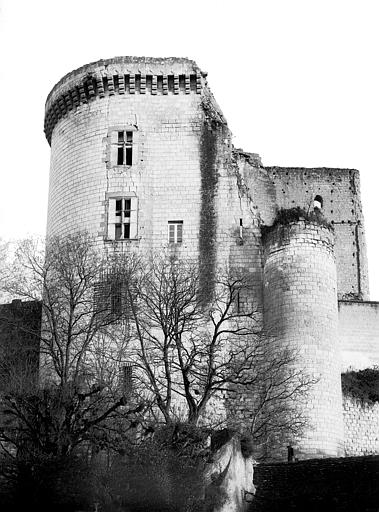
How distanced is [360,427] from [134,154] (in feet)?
44.6

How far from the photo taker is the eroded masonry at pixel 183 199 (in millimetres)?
→ 34844

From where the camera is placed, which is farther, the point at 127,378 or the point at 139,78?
the point at 139,78

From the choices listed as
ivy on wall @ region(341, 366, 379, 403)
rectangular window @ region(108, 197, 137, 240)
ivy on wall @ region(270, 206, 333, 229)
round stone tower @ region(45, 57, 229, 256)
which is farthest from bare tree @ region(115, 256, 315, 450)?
ivy on wall @ region(341, 366, 379, 403)

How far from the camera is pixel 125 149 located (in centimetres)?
3831

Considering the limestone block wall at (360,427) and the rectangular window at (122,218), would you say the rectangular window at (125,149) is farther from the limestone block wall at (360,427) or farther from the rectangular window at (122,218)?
the limestone block wall at (360,427)

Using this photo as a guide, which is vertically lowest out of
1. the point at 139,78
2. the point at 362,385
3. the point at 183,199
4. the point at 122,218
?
the point at 362,385

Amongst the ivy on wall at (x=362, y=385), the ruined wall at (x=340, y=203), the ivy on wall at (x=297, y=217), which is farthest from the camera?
the ruined wall at (x=340, y=203)

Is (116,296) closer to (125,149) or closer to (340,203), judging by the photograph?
(125,149)

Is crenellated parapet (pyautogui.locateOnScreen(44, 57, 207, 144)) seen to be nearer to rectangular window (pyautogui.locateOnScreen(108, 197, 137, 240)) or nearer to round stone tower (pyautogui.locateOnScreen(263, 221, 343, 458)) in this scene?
rectangular window (pyautogui.locateOnScreen(108, 197, 137, 240))

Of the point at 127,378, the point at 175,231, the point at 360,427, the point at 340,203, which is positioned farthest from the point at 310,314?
the point at 340,203

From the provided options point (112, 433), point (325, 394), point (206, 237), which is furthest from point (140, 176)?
point (112, 433)

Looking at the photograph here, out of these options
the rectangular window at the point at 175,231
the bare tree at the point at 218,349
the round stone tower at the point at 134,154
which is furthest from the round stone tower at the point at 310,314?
the round stone tower at the point at 134,154

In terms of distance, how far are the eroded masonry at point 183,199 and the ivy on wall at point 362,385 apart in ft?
1.79

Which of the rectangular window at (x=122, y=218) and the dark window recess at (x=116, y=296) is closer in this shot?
the dark window recess at (x=116, y=296)
